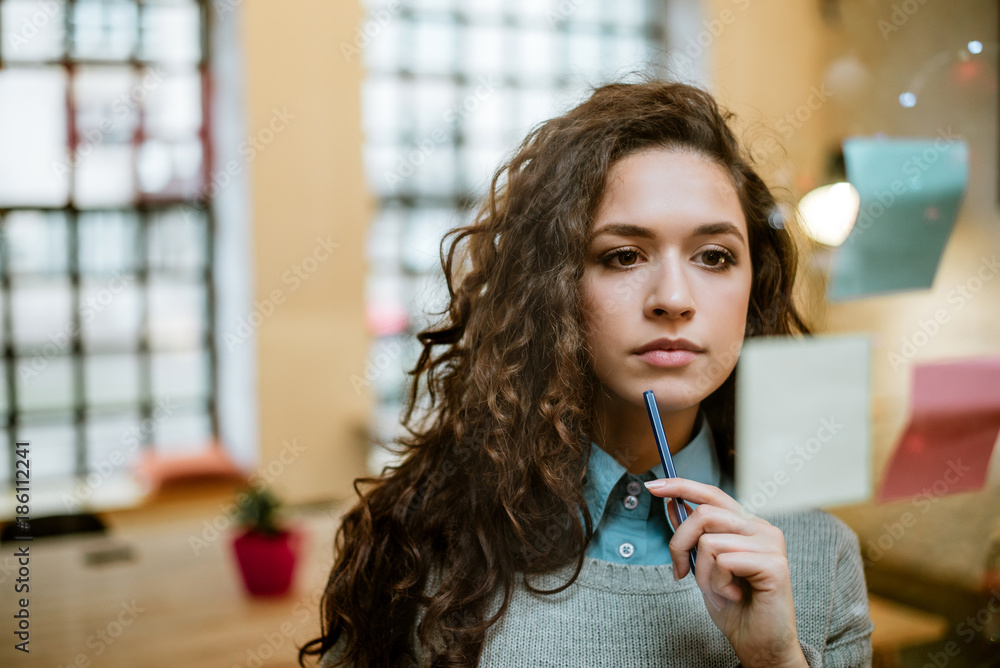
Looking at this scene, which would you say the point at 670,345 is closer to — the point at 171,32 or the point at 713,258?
the point at 713,258

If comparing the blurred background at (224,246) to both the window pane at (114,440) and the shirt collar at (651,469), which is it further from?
the shirt collar at (651,469)

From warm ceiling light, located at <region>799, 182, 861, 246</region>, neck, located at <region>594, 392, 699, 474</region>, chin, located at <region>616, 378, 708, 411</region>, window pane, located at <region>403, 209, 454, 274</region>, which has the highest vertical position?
window pane, located at <region>403, 209, 454, 274</region>

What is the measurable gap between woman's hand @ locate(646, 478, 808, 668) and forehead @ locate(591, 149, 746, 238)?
0.18 meters

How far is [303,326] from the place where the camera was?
8.22ft

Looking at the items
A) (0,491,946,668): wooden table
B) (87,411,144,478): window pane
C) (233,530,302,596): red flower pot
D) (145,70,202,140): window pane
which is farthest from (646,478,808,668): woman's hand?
(145,70,202,140): window pane

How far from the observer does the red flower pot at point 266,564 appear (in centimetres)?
141

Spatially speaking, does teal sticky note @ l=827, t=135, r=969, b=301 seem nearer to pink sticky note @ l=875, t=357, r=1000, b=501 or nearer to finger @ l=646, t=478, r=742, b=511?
pink sticky note @ l=875, t=357, r=1000, b=501

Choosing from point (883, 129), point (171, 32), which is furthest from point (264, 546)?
point (171, 32)

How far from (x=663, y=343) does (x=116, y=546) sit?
1499 millimetres

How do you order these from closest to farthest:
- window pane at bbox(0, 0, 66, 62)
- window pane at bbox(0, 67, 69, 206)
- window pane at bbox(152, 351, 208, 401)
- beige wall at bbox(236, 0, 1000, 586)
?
1. beige wall at bbox(236, 0, 1000, 586)
2. window pane at bbox(0, 0, 66, 62)
3. window pane at bbox(0, 67, 69, 206)
4. window pane at bbox(152, 351, 208, 401)

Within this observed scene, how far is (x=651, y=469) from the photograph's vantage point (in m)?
0.62

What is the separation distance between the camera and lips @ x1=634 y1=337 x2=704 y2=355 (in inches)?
21.5

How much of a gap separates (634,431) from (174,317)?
2.59 metres

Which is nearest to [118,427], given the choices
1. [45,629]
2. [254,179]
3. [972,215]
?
[254,179]
